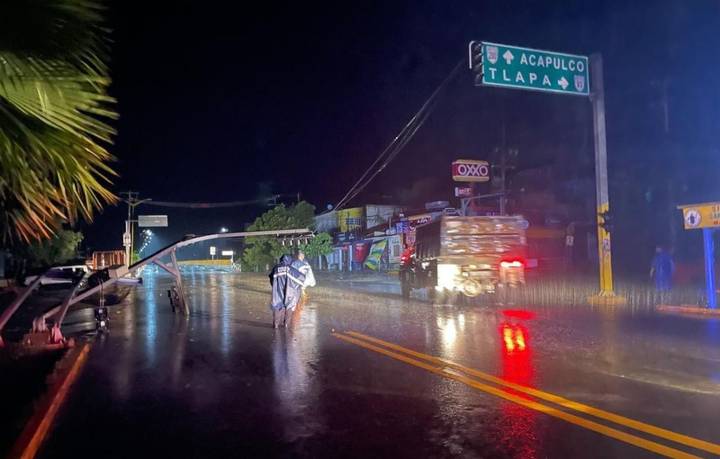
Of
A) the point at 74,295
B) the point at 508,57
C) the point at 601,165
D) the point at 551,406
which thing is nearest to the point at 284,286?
the point at 74,295

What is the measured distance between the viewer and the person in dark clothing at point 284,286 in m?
11.3

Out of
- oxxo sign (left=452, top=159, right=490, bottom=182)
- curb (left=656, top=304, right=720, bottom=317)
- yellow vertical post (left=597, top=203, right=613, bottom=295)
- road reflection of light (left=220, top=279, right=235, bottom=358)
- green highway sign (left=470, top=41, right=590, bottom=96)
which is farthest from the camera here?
oxxo sign (left=452, top=159, right=490, bottom=182)

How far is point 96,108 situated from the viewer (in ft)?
9.64

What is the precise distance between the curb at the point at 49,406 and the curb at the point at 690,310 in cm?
1273

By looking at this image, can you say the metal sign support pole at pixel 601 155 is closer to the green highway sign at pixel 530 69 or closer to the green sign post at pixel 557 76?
the green sign post at pixel 557 76

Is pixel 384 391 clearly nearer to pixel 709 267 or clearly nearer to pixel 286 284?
pixel 286 284

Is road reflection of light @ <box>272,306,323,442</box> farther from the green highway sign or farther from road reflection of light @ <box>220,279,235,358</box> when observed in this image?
the green highway sign

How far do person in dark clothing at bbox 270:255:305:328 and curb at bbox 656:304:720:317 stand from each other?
29.5 ft

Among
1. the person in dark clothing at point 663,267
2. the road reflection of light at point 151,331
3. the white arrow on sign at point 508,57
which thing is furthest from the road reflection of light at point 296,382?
the person in dark clothing at point 663,267

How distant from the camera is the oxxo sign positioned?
1248 inches

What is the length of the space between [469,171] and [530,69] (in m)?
16.9

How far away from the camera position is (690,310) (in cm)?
1355

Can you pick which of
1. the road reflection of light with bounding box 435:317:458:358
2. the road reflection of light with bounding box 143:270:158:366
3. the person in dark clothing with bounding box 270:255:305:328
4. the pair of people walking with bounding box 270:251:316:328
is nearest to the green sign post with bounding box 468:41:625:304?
the road reflection of light with bounding box 435:317:458:358

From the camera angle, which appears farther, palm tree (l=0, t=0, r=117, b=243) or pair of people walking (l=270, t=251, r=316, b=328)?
pair of people walking (l=270, t=251, r=316, b=328)
